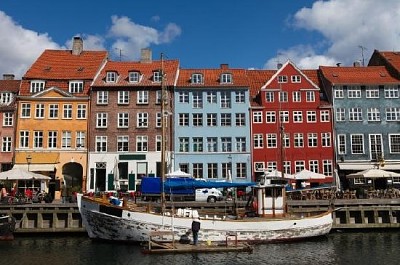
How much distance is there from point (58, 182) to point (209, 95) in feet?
62.7

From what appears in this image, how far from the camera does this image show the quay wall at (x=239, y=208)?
33.3m

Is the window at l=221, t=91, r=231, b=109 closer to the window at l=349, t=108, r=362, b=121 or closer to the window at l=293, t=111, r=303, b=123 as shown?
the window at l=293, t=111, r=303, b=123

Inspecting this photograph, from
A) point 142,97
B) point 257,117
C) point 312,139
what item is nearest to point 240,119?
point 257,117

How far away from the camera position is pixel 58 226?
33.5 m

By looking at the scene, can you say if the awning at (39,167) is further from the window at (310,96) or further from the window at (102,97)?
the window at (310,96)

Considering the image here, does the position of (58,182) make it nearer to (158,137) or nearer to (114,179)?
(114,179)

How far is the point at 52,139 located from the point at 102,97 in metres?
7.10

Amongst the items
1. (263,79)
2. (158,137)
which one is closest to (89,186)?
(158,137)

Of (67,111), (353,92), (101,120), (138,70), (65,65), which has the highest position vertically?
(65,65)

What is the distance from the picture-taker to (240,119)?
50.5 m

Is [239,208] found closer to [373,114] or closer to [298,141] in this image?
[298,141]

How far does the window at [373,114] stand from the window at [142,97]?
2526 centimetres

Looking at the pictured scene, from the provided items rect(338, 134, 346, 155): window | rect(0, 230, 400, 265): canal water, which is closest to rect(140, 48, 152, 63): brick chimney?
rect(338, 134, 346, 155): window

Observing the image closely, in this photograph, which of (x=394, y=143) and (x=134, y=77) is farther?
(x=134, y=77)
